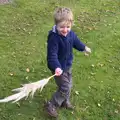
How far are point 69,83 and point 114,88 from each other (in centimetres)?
143

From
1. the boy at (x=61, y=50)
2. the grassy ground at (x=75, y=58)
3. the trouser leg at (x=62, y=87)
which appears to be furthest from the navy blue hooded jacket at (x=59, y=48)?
the grassy ground at (x=75, y=58)

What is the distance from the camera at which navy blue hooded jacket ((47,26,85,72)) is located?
4348mm

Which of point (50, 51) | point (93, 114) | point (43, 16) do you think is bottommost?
point (93, 114)

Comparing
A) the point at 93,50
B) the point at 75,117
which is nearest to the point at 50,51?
the point at 75,117

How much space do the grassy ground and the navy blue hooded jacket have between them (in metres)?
1.03

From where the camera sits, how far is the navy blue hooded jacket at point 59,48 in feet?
14.3

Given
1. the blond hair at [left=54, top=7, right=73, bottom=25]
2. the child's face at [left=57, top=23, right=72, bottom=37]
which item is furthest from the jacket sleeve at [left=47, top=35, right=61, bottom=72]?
the blond hair at [left=54, top=7, right=73, bottom=25]

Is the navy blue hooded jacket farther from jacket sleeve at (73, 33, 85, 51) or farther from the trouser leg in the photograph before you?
the trouser leg

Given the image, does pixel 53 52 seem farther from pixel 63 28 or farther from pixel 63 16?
pixel 63 16

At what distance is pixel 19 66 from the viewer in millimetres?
6289

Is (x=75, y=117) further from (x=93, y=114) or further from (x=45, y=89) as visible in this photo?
(x=45, y=89)

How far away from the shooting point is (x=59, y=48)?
4.48m

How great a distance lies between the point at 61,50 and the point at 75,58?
233 cm

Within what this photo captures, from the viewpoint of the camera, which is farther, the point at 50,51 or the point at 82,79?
the point at 82,79
